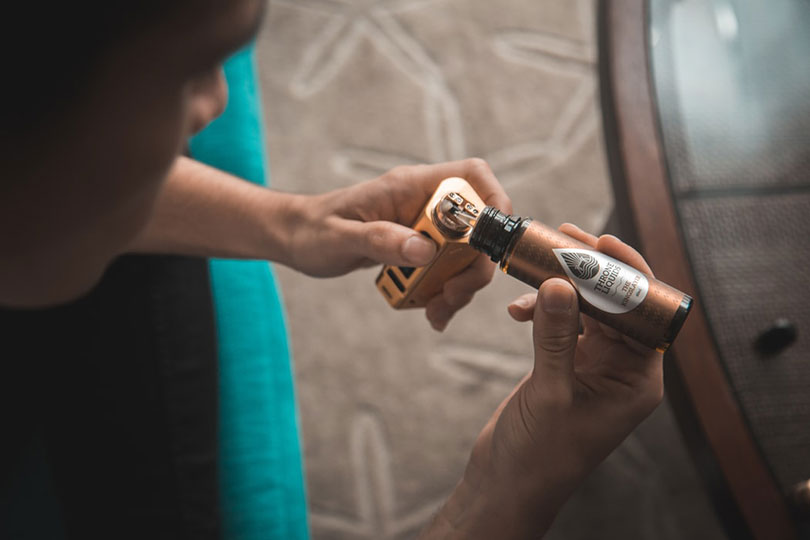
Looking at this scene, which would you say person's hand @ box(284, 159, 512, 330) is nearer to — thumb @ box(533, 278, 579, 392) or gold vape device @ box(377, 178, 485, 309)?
gold vape device @ box(377, 178, 485, 309)

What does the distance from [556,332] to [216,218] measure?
1.51 feet

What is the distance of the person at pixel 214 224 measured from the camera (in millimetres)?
342

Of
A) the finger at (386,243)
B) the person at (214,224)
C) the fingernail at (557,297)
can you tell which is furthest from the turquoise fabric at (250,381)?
the fingernail at (557,297)

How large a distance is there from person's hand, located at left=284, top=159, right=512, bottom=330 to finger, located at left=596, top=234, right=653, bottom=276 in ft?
0.40

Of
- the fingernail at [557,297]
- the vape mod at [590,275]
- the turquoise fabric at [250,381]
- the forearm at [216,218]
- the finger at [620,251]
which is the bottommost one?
the turquoise fabric at [250,381]

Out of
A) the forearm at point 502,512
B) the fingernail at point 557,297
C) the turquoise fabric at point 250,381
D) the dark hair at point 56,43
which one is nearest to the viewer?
the dark hair at point 56,43

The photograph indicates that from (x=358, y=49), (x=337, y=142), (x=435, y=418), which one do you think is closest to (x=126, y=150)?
(x=435, y=418)

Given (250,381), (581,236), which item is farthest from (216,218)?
(581,236)

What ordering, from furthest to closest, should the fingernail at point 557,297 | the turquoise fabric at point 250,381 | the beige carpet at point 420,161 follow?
the beige carpet at point 420,161 < the turquoise fabric at point 250,381 < the fingernail at point 557,297

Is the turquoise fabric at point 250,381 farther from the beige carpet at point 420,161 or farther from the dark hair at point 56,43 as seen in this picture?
the dark hair at point 56,43

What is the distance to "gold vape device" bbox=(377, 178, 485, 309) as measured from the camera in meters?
0.59

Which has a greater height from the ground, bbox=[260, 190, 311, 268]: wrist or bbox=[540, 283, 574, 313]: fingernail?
bbox=[540, 283, 574, 313]: fingernail

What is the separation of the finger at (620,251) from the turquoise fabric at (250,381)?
1.51 ft

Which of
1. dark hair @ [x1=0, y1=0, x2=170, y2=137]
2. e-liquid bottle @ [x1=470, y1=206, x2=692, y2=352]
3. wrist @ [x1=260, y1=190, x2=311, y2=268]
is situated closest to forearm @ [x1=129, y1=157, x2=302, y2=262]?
wrist @ [x1=260, y1=190, x2=311, y2=268]
